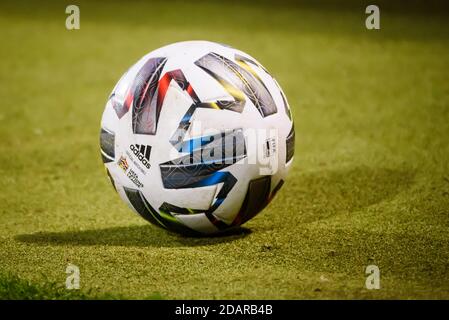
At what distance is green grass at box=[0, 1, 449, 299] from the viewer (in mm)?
4410

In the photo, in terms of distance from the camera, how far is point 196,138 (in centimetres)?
456

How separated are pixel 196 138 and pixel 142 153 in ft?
1.17

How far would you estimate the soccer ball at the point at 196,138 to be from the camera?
458 cm

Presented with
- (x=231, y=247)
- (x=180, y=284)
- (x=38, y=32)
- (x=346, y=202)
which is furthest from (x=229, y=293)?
(x=38, y=32)

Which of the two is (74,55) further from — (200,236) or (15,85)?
(200,236)

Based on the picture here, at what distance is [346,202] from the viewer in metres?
5.80

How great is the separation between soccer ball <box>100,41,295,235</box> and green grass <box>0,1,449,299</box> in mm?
307

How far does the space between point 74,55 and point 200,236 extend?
6970 mm
